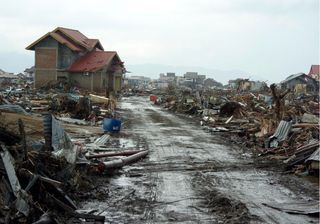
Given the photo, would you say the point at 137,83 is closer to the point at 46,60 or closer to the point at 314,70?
the point at 314,70

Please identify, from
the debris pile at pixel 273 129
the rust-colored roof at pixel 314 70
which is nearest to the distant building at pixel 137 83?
the rust-colored roof at pixel 314 70

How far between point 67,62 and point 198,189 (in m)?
41.4

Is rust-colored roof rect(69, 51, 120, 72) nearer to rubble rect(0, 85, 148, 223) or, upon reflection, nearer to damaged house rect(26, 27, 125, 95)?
damaged house rect(26, 27, 125, 95)

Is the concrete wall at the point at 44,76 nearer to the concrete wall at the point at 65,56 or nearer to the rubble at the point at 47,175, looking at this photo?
the concrete wall at the point at 65,56

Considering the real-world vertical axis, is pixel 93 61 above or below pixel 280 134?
above

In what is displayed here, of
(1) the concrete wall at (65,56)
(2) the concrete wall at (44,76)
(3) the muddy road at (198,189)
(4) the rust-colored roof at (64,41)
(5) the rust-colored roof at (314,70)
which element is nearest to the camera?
(3) the muddy road at (198,189)

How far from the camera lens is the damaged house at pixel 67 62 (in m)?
47.4

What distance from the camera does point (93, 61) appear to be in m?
48.8

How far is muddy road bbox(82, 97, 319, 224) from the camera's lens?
24.4ft

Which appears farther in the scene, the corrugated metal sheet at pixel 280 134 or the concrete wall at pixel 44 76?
the concrete wall at pixel 44 76

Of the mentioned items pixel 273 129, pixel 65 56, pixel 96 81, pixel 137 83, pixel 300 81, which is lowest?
pixel 137 83

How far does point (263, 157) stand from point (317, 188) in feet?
13.0

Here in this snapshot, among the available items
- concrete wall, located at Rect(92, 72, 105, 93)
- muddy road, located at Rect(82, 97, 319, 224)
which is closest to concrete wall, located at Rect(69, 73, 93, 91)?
concrete wall, located at Rect(92, 72, 105, 93)

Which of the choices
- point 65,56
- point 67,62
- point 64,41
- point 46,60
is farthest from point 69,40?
point 46,60
